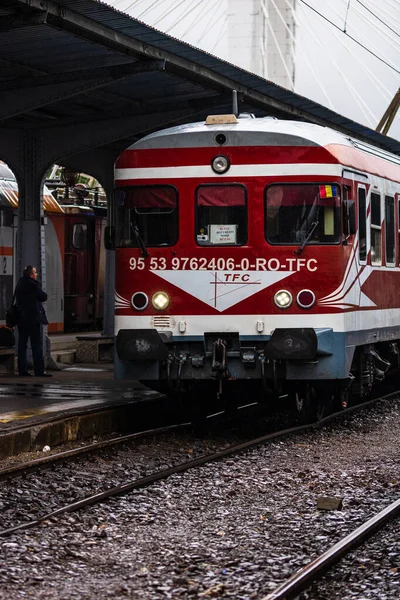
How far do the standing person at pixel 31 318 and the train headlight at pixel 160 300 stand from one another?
5.58 m

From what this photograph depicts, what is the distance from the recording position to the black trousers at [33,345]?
57.5 ft

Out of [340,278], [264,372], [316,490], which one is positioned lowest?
[316,490]

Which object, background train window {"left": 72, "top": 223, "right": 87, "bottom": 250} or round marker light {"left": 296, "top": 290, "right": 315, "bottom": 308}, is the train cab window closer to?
background train window {"left": 72, "top": 223, "right": 87, "bottom": 250}

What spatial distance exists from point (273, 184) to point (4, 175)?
11.1 meters

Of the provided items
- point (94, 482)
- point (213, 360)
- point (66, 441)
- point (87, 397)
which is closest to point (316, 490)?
point (94, 482)

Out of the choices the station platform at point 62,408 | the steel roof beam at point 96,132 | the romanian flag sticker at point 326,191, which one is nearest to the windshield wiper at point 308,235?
the romanian flag sticker at point 326,191

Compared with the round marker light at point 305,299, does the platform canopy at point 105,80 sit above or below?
above

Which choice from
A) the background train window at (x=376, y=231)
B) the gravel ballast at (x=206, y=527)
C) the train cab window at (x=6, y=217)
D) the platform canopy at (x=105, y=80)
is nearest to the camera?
the gravel ballast at (x=206, y=527)

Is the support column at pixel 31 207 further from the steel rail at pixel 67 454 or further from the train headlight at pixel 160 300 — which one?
the train headlight at pixel 160 300

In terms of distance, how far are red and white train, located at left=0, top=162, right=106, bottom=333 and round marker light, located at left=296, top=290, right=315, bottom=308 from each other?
11.7 meters

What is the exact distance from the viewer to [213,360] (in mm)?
11961

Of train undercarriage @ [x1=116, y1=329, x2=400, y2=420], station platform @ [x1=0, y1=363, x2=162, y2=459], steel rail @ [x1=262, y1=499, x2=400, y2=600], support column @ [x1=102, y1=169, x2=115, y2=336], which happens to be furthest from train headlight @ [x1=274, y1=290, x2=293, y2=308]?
support column @ [x1=102, y1=169, x2=115, y2=336]

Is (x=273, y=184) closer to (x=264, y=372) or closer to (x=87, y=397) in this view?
(x=264, y=372)

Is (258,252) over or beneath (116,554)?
over
